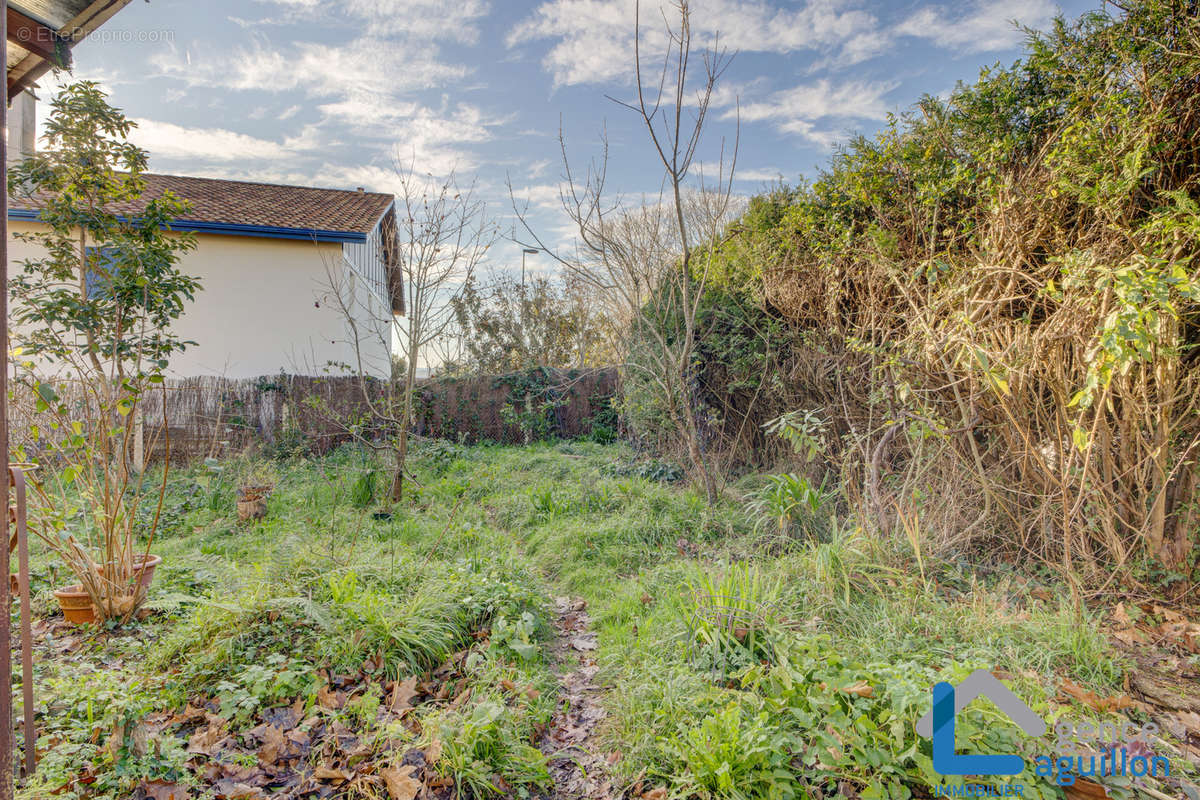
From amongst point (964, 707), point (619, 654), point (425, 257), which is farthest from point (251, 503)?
point (964, 707)

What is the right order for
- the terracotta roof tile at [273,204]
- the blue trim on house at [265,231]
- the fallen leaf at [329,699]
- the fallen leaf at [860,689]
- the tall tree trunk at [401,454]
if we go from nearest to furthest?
1. the fallen leaf at [860,689]
2. the fallen leaf at [329,699]
3. the tall tree trunk at [401,454]
4. the blue trim on house at [265,231]
5. the terracotta roof tile at [273,204]

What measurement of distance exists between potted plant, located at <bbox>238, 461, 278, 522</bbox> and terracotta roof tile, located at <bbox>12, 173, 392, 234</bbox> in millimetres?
6551

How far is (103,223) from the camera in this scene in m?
3.54

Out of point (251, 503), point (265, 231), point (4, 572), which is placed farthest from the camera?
point (265, 231)

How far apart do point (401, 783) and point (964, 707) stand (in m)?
2.19

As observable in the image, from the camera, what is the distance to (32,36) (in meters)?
2.55

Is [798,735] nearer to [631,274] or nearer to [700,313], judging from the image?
[631,274]

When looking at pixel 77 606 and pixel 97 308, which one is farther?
pixel 97 308

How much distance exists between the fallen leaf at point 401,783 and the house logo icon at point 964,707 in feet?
6.21

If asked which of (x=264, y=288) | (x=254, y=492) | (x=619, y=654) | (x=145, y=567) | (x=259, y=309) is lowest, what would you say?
(x=619, y=654)

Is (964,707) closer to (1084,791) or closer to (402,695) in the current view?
(1084,791)

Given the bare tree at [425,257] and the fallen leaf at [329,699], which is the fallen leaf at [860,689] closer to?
the fallen leaf at [329,699]

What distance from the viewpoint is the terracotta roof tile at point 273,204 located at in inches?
448

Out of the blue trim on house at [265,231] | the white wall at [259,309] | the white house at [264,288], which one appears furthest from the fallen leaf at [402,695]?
the blue trim on house at [265,231]
